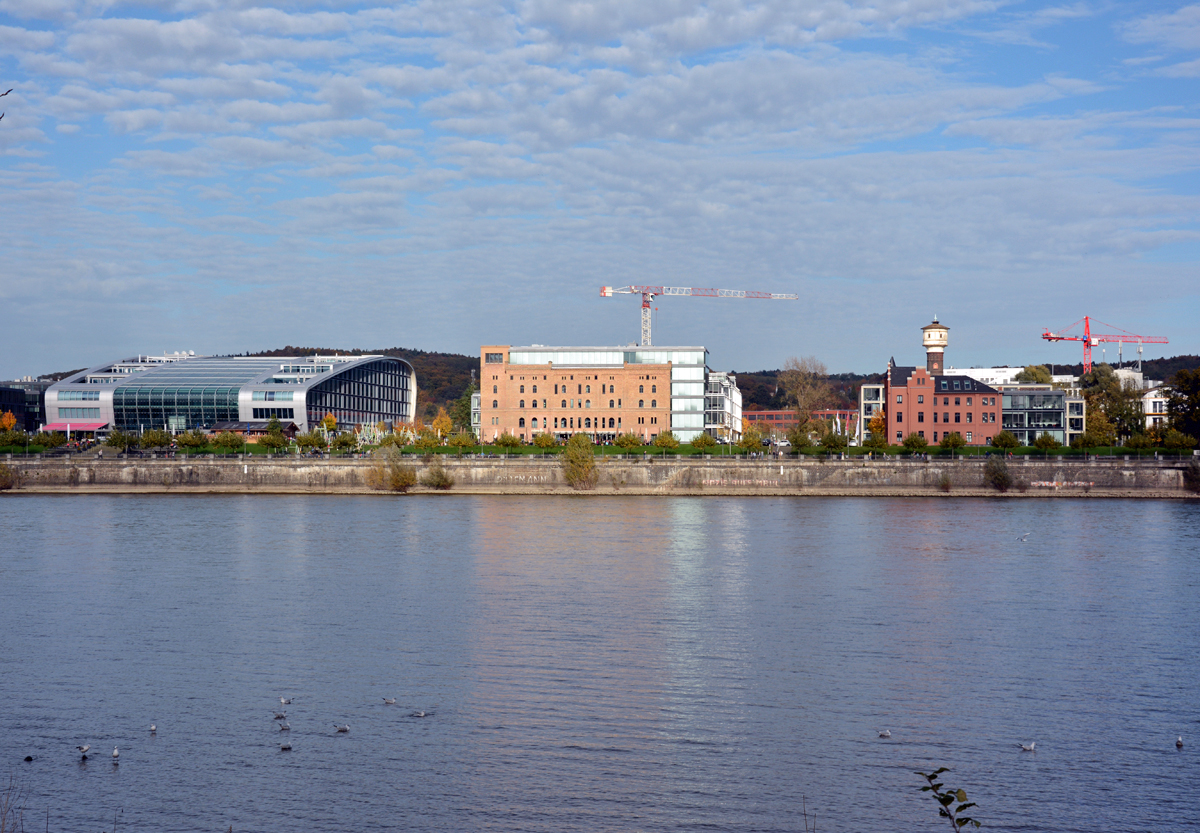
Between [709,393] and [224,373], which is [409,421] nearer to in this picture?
[224,373]

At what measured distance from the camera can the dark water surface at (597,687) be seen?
18.0 m

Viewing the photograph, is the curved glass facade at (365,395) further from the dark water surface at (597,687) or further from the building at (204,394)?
the dark water surface at (597,687)

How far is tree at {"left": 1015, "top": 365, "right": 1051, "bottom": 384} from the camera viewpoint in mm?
161000

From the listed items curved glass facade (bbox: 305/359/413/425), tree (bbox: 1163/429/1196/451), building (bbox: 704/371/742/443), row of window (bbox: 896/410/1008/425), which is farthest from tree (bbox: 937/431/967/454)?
curved glass facade (bbox: 305/359/413/425)

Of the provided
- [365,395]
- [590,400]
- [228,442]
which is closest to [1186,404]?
[590,400]

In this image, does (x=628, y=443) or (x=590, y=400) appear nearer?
(x=628, y=443)

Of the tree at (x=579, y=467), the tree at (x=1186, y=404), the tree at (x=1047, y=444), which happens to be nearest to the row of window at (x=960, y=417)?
the tree at (x=1047, y=444)

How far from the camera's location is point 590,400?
141 m

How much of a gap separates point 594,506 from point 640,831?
67122 millimetres

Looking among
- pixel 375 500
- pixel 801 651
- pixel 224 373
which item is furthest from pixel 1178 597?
pixel 224 373

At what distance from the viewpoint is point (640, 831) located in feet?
54.6

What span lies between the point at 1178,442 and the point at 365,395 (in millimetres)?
113574

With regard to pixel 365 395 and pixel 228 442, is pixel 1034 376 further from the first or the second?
pixel 228 442

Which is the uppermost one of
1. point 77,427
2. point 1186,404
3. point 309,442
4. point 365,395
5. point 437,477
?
point 365,395
